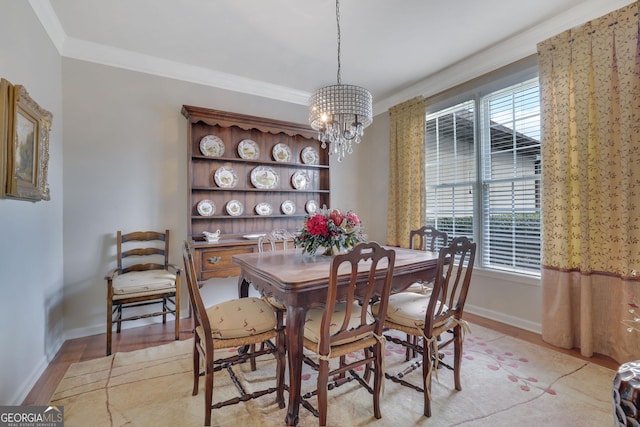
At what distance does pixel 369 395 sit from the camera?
184cm

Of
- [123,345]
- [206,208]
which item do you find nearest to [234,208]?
[206,208]

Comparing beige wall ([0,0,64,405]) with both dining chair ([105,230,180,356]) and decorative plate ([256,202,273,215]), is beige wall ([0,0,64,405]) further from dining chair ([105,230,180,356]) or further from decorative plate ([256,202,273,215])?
decorative plate ([256,202,273,215])

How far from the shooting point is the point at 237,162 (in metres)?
3.52

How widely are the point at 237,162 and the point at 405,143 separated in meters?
2.16

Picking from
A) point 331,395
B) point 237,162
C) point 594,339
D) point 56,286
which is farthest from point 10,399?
point 594,339

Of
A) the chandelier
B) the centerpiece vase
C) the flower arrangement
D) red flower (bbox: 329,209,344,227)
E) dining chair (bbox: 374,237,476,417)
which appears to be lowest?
dining chair (bbox: 374,237,476,417)

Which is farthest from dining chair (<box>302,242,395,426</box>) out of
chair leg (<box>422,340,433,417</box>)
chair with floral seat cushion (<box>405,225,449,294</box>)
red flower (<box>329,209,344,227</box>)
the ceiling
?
the ceiling

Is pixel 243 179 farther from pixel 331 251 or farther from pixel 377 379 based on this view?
pixel 377 379

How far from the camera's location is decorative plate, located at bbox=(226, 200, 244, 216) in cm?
346

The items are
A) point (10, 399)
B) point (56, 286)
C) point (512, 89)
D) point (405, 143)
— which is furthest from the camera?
point (405, 143)

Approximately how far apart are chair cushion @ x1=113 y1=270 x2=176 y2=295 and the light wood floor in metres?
0.49

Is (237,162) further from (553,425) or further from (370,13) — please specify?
(553,425)

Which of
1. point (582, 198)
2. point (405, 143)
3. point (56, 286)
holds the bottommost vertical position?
point (56, 286)

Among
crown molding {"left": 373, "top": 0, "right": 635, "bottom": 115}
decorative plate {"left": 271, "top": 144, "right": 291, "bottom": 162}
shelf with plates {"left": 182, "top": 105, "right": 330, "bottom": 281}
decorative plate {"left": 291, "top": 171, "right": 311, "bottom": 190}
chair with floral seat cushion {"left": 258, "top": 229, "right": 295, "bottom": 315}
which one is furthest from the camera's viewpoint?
decorative plate {"left": 291, "top": 171, "right": 311, "bottom": 190}
